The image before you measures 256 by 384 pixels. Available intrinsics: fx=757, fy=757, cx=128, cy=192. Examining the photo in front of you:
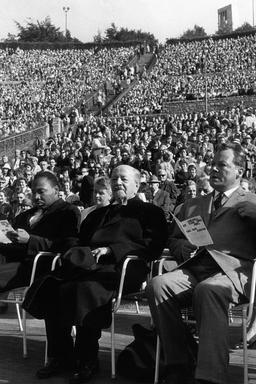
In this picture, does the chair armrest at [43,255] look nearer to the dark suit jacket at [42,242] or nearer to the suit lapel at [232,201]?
the dark suit jacket at [42,242]

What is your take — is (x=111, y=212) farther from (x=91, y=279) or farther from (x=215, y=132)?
(x=215, y=132)

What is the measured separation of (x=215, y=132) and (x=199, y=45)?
36.6m

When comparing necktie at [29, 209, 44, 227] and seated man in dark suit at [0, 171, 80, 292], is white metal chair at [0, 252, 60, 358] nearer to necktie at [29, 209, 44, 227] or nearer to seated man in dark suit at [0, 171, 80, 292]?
seated man in dark suit at [0, 171, 80, 292]

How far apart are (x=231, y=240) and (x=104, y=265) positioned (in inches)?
42.6

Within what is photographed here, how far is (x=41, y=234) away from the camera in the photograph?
684 cm

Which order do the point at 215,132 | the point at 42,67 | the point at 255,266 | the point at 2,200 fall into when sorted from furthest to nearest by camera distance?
the point at 42,67, the point at 215,132, the point at 2,200, the point at 255,266

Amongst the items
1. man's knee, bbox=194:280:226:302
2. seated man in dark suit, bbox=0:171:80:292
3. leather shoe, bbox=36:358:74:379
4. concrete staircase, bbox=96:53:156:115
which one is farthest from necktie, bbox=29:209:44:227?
concrete staircase, bbox=96:53:156:115

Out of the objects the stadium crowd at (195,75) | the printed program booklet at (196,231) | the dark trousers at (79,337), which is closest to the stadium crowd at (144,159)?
the dark trousers at (79,337)

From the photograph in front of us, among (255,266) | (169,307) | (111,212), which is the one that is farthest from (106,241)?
(255,266)

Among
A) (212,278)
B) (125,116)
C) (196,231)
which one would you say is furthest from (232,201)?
(125,116)

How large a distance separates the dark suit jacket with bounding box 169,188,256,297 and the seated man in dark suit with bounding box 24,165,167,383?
1.23ft

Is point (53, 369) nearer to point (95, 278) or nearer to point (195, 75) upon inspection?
point (95, 278)

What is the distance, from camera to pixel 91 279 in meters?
5.86

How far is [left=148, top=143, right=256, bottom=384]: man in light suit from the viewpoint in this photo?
5062 mm
